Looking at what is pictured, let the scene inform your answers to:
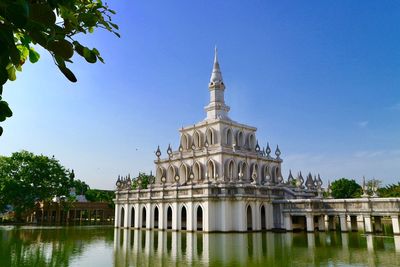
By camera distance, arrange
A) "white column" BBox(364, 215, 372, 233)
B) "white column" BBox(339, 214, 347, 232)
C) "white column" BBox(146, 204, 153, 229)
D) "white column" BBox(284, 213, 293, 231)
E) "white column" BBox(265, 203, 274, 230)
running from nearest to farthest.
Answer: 1. "white column" BBox(364, 215, 372, 233)
2. "white column" BBox(339, 214, 347, 232)
3. "white column" BBox(284, 213, 293, 231)
4. "white column" BBox(265, 203, 274, 230)
5. "white column" BBox(146, 204, 153, 229)

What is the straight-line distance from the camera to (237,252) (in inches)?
837

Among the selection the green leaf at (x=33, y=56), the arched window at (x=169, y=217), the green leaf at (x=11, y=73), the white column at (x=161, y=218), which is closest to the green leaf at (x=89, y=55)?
the green leaf at (x=33, y=56)

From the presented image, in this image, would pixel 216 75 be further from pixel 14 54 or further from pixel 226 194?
pixel 14 54

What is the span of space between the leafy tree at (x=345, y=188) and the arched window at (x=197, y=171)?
39.1 metres

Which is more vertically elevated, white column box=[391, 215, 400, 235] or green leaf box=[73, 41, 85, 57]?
green leaf box=[73, 41, 85, 57]

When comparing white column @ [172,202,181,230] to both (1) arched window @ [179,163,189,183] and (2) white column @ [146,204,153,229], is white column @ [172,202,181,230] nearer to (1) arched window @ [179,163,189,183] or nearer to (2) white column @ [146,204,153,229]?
(2) white column @ [146,204,153,229]

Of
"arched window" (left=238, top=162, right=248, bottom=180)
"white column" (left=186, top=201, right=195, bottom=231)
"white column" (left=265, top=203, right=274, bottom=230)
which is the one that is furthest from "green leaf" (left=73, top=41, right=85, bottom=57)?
"arched window" (left=238, top=162, right=248, bottom=180)

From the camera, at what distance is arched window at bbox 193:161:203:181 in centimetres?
4597

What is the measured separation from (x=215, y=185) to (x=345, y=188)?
153ft

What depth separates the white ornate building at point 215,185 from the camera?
124ft

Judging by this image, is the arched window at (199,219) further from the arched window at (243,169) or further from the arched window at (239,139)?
the arched window at (239,139)

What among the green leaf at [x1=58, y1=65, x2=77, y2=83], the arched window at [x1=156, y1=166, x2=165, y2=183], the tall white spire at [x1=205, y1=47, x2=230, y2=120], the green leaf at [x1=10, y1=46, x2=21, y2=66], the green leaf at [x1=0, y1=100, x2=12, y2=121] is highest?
the tall white spire at [x1=205, y1=47, x2=230, y2=120]

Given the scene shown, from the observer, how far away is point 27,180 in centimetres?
5275

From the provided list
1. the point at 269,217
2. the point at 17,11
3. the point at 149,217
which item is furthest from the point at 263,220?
the point at 17,11
